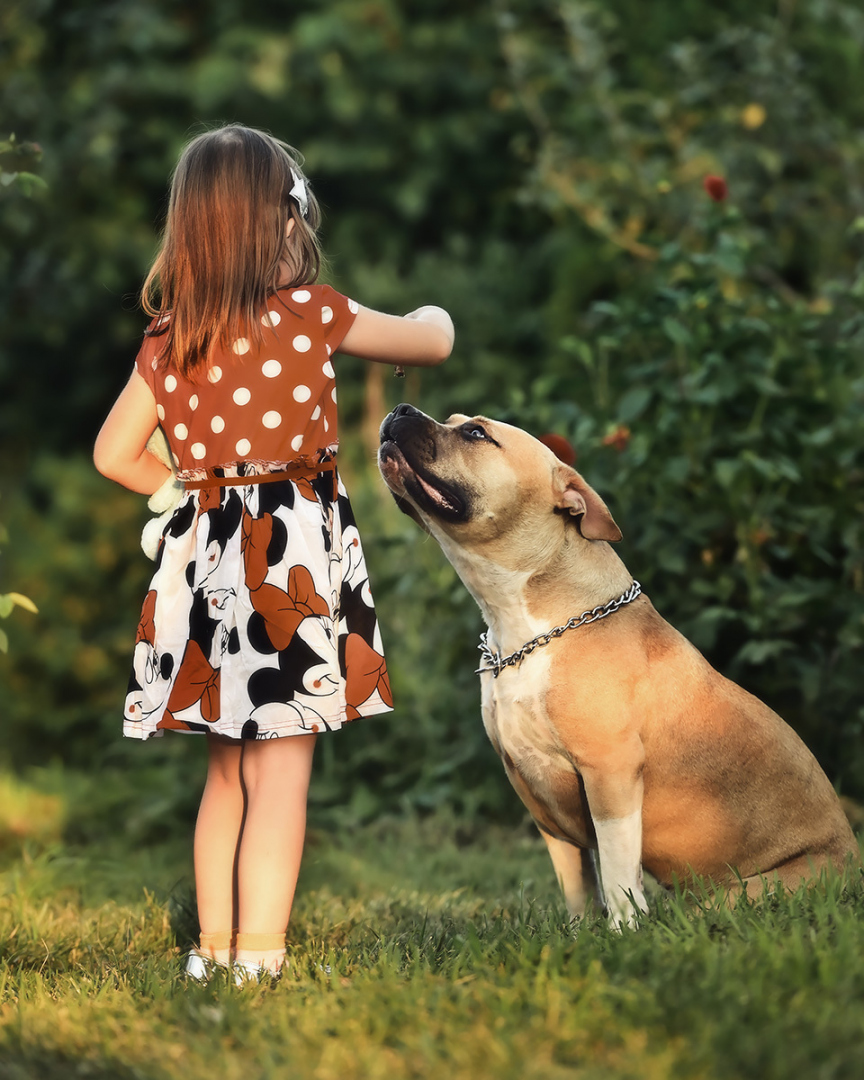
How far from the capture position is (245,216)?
3.04m

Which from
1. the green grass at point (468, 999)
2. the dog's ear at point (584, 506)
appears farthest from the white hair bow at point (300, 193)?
the green grass at point (468, 999)

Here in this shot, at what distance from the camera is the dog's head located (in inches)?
126

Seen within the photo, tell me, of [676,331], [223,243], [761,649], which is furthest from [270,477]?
[761,649]

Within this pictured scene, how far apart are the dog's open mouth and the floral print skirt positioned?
17 cm

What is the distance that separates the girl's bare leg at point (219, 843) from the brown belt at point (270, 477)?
0.65 meters

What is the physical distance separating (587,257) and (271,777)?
5178 mm

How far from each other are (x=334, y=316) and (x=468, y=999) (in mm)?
1624

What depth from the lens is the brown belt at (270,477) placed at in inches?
120

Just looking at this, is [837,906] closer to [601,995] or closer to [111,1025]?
[601,995]

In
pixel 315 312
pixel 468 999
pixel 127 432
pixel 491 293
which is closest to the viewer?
pixel 468 999

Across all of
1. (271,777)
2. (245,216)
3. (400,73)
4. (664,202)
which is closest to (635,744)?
(271,777)

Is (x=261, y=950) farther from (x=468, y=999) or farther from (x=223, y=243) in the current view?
(x=223, y=243)

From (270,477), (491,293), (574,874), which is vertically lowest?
(574,874)

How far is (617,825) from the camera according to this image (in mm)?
3035
